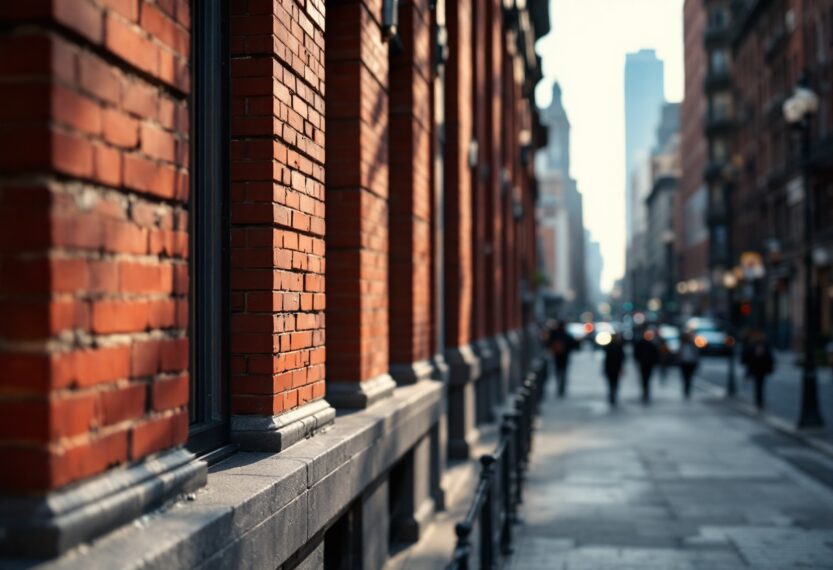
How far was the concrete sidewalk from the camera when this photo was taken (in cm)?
812

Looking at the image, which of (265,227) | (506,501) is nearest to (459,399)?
(506,501)

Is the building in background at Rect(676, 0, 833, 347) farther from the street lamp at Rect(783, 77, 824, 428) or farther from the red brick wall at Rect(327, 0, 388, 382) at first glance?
the red brick wall at Rect(327, 0, 388, 382)

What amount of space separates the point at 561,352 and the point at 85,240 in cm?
2492

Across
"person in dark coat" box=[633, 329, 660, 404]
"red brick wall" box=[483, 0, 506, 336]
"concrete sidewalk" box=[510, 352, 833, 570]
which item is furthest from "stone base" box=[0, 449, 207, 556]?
"person in dark coat" box=[633, 329, 660, 404]

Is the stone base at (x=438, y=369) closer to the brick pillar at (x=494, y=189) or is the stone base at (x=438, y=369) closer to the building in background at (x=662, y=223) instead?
the brick pillar at (x=494, y=189)

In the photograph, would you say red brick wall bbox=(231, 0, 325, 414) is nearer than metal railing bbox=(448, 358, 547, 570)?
Yes

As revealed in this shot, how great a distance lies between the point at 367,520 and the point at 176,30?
143 inches

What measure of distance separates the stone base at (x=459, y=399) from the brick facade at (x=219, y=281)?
104 inches

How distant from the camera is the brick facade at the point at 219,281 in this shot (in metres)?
2.32

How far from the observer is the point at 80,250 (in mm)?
2441

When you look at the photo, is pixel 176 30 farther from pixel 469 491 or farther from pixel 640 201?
pixel 640 201

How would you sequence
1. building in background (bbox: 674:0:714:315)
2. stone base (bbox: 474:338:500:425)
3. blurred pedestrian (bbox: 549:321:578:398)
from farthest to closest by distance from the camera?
building in background (bbox: 674:0:714:315)
blurred pedestrian (bbox: 549:321:578:398)
stone base (bbox: 474:338:500:425)

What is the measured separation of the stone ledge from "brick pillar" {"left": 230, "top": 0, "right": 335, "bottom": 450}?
0.20 m

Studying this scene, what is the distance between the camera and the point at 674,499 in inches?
423
